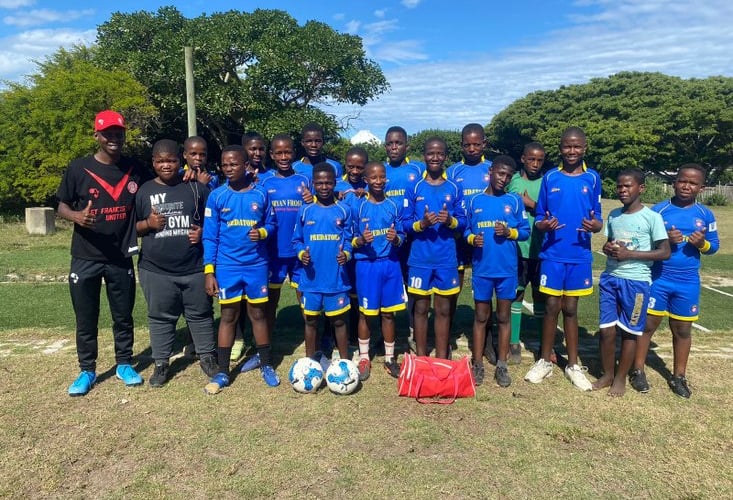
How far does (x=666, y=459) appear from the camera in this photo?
3.65 m

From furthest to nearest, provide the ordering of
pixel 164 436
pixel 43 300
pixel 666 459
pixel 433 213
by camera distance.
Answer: pixel 43 300
pixel 433 213
pixel 164 436
pixel 666 459

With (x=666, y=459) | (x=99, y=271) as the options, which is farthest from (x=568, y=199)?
(x=99, y=271)

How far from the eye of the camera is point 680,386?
187 inches

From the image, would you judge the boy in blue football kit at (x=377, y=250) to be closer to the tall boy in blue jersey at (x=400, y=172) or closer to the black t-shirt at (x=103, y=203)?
the tall boy in blue jersey at (x=400, y=172)

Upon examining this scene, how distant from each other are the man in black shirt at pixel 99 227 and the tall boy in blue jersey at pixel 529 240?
13.1 ft

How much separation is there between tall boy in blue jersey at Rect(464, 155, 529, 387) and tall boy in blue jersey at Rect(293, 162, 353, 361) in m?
1.28

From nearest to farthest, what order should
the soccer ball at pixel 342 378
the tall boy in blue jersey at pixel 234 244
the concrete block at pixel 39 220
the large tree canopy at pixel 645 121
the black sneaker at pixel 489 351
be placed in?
the soccer ball at pixel 342 378 < the tall boy in blue jersey at pixel 234 244 < the black sneaker at pixel 489 351 < the concrete block at pixel 39 220 < the large tree canopy at pixel 645 121

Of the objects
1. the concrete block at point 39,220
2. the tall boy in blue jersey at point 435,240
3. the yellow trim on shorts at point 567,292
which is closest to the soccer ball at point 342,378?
the tall boy in blue jersey at point 435,240

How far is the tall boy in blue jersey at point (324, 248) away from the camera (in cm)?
475

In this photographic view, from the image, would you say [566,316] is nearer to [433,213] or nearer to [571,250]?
[571,250]

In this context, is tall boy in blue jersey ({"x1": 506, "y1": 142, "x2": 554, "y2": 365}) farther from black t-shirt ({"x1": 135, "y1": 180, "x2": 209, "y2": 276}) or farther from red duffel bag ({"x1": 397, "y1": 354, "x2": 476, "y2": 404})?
black t-shirt ({"x1": 135, "y1": 180, "x2": 209, "y2": 276})

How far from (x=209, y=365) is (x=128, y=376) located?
2.57 ft

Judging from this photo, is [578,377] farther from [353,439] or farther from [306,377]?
[306,377]

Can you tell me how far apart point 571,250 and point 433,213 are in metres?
1.42
